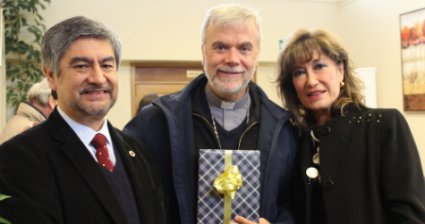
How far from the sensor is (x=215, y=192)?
1.52 metres

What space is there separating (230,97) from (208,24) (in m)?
0.32

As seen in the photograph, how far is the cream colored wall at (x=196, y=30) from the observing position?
4.63 metres

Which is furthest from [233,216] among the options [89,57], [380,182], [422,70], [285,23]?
[285,23]

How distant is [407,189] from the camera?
1509mm

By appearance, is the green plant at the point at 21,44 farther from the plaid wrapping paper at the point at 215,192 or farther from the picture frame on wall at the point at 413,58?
the picture frame on wall at the point at 413,58

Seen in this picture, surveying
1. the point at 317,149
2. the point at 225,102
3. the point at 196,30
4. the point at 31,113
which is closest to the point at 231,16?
the point at 225,102

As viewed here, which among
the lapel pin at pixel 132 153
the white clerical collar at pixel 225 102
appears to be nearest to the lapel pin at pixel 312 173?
the white clerical collar at pixel 225 102

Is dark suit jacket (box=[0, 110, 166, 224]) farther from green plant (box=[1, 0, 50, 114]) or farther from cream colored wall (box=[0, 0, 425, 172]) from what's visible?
cream colored wall (box=[0, 0, 425, 172])

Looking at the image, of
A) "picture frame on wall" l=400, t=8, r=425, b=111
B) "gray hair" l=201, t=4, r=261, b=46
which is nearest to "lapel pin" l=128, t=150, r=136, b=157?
"gray hair" l=201, t=4, r=261, b=46

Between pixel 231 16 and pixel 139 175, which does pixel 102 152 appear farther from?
pixel 231 16

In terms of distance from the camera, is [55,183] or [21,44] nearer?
[55,183]

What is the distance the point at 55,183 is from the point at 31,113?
182 cm

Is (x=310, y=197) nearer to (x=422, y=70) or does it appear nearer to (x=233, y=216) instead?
(x=233, y=216)

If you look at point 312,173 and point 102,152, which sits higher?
point 102,152
